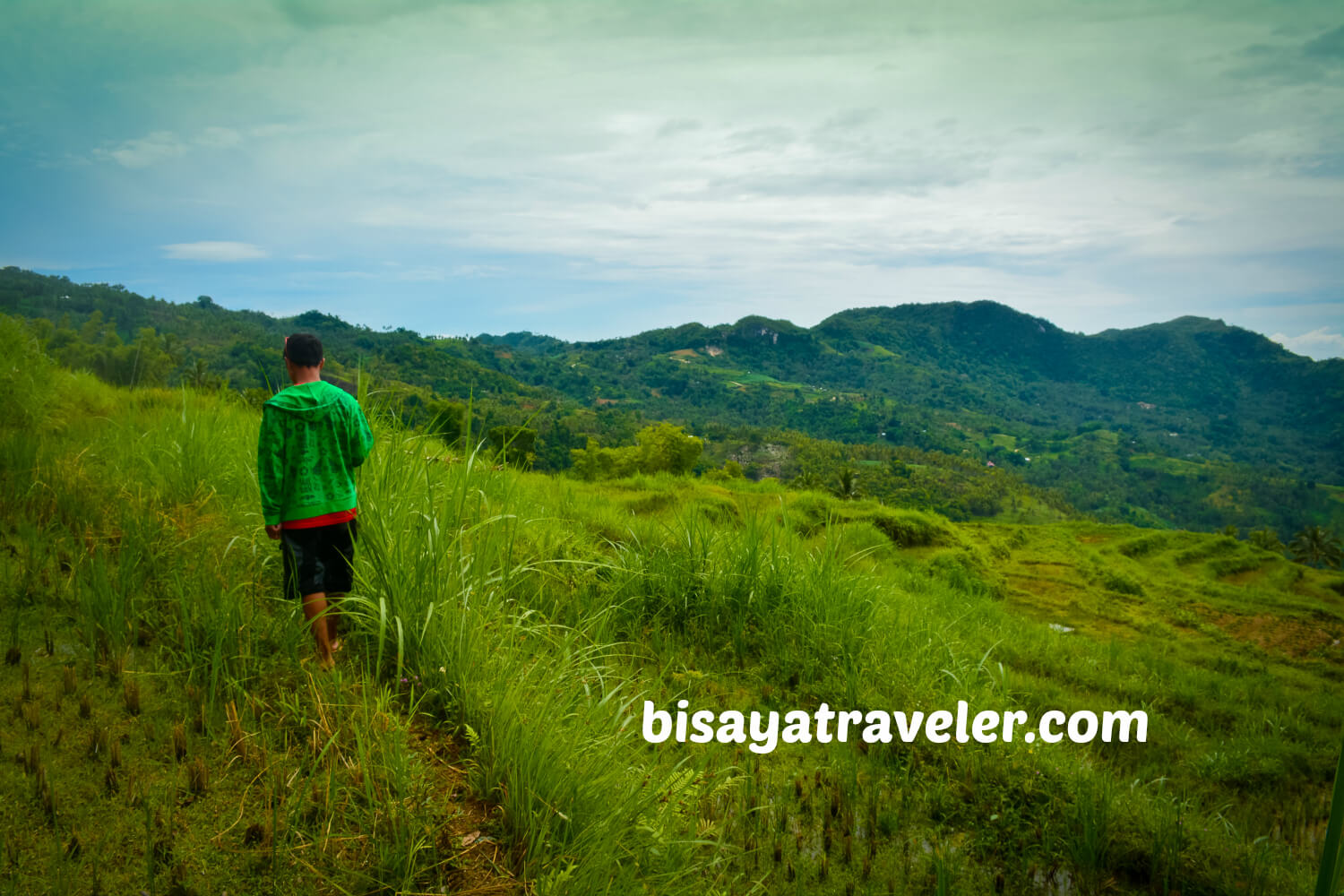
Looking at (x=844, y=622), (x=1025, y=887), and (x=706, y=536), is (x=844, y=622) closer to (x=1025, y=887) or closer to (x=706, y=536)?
(x=706, y=536)

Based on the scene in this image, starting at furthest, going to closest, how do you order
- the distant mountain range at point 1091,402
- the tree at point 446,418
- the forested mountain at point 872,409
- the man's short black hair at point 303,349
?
the distant mountain range at point 1091,402 → the forested mountain at point 872,409 → the tree at point 446,418 → the man's short black hair at point 303,349

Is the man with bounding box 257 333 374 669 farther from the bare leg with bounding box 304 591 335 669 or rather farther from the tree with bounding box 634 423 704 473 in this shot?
the tree with bounding box 634 423 704 473

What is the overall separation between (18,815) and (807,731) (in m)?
3.88

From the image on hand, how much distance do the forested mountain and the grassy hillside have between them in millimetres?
1336

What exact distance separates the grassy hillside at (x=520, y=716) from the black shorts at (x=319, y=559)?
0.15m

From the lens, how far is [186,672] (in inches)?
138

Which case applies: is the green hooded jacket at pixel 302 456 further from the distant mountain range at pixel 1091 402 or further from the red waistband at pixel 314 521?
the distant mountain range at pixel 1091 402

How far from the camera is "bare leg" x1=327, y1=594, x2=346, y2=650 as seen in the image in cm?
382

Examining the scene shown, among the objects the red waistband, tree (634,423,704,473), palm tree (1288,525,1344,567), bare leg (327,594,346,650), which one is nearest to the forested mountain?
the red waistband

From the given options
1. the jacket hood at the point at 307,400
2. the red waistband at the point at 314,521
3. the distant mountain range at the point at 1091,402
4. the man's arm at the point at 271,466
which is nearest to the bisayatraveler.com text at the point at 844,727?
the red waistband at the point at 314,521

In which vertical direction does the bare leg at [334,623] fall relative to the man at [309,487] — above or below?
below

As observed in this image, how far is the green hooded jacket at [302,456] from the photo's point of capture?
3.88m

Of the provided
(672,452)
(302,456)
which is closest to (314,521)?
(302,456)

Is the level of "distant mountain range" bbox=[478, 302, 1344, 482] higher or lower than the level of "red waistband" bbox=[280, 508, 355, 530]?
higher
